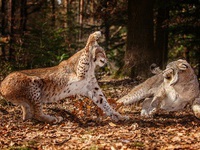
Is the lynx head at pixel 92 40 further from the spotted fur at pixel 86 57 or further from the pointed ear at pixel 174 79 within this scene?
the pointed ear at pixel 174 79

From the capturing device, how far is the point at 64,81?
7191mm

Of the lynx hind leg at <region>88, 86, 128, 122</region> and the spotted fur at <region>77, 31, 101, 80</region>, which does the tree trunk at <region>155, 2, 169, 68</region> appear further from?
the spotted fur at <region>77, 31, 101, 80</region>

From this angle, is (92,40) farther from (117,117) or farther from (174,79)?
(174,79)

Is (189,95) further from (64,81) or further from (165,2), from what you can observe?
(165,2)

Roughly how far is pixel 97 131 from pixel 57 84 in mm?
1343

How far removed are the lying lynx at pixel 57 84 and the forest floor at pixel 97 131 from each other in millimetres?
307

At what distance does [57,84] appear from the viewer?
283 inches

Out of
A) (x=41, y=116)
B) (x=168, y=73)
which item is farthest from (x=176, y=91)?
(x=41, y=116)

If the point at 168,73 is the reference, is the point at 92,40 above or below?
above

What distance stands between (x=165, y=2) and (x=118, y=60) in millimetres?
5691

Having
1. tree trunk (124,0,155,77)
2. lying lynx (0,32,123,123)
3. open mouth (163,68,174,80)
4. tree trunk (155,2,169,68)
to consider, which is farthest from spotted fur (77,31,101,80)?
tree trunk (155,2,169,68)

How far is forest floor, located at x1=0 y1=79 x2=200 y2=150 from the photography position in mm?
5418

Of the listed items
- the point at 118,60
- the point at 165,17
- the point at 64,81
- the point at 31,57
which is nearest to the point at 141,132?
the point at 64,81

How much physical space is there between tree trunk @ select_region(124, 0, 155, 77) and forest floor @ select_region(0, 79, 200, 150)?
3835 mm
